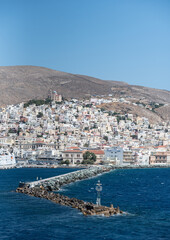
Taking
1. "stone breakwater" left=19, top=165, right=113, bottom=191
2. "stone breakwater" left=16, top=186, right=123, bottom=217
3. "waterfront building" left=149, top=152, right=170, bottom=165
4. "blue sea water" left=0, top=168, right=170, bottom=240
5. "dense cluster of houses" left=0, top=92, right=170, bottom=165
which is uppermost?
"dense cluster of houses" left=0, top=92, right=170, bottom=165

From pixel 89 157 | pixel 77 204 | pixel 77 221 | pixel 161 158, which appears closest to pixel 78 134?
pixel 161 158

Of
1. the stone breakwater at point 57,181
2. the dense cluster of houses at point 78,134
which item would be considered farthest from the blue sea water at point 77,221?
the dense cluster of houses at point 78,134

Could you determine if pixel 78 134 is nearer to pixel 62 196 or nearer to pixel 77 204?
pixel 62 196

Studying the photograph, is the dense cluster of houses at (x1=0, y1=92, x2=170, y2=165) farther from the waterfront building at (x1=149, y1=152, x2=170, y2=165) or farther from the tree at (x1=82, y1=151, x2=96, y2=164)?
the tree at (x1=82, y1=151, x2=96, y2=164)

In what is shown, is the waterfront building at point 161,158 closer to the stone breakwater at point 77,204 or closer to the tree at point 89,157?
the tree at point 89,157

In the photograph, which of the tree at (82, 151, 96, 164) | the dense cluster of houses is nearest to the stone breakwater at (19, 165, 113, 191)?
the tree at (82, 151, 96, 164)

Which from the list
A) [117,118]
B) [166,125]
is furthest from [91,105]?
[166,125]

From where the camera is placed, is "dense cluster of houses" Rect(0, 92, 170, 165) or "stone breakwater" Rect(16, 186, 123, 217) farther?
"dense cluster of houses" Rect(0, 92, 170, 165)

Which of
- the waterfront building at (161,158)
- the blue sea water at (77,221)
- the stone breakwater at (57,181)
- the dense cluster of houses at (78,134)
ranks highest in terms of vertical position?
the dense cluster of houses at (78,134)
